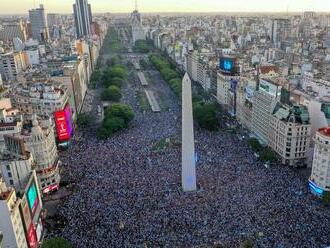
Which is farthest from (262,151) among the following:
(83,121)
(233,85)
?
(83,121)

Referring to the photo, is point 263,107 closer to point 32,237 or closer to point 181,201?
point 181,201

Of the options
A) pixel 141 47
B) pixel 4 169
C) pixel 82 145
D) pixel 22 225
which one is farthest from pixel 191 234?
pixel 141 47

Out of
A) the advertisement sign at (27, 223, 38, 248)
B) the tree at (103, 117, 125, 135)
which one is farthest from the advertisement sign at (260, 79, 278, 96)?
the advertisement sign at (27, 223, 38, 248)

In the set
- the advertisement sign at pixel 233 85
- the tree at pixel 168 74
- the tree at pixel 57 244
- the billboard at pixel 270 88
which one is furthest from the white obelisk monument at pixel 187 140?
the tree at pixel 168 74

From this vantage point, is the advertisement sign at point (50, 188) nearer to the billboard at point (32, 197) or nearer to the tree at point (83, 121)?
the billboard at point (32, 197)

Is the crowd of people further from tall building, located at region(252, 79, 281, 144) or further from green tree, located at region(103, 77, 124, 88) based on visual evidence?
green tree, located at region(103, 77, 124, 88)
